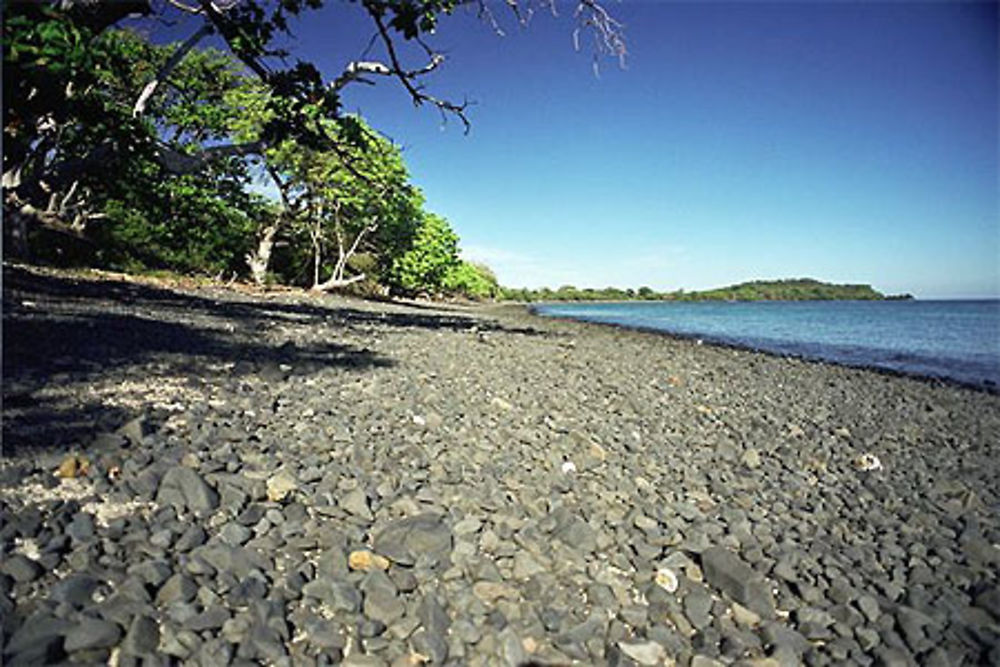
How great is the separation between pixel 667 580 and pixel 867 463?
4572 millimetres

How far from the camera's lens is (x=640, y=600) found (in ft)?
10.3

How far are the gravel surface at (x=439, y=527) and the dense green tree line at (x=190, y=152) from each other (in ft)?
9.51

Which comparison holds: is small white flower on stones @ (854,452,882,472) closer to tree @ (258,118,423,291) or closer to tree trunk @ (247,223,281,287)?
tree @ (258,118,423,291)

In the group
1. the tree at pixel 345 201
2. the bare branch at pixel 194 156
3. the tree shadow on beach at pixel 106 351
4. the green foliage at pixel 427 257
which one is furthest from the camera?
the green foliage at pixel 427 257

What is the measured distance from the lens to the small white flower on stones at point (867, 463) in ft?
20.2

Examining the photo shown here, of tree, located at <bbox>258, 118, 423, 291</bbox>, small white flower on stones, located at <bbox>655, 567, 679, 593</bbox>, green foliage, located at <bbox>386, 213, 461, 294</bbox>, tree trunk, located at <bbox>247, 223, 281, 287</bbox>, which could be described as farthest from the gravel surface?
green foliage, located at <bbox>386, 213, 461, 294</bbox>

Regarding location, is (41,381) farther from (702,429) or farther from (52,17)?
(702,429)

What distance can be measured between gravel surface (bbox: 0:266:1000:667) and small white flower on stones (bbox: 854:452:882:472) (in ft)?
0.20

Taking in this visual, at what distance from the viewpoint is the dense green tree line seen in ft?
16.8

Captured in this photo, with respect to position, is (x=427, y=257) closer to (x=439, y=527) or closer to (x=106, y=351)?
(x=106, y=351)

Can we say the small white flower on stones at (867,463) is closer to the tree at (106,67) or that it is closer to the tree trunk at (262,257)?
the tree at (106,67)

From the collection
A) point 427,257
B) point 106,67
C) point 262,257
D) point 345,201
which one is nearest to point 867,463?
point 106,67

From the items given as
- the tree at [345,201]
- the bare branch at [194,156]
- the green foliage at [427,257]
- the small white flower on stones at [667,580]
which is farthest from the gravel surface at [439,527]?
the green foliage at [427,257]

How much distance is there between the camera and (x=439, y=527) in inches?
135
